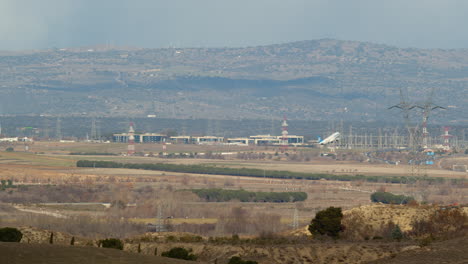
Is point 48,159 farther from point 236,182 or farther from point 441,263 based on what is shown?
point 441,263

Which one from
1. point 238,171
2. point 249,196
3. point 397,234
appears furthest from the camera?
point 238,171

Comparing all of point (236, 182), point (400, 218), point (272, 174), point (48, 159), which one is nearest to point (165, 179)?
point (236, 182)

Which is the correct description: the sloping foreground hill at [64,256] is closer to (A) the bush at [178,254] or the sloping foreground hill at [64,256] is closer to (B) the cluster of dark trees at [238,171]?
(A) the bush at [178,254]

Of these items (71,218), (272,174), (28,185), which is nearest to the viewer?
(71,218)

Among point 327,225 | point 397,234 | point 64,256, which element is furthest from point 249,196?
point 64,256

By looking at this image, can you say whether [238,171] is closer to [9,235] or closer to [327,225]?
[327,225]

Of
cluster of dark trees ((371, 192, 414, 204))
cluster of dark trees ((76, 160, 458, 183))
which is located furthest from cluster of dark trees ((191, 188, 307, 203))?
cluster of dark trees ((76, 160, 458, 183))
